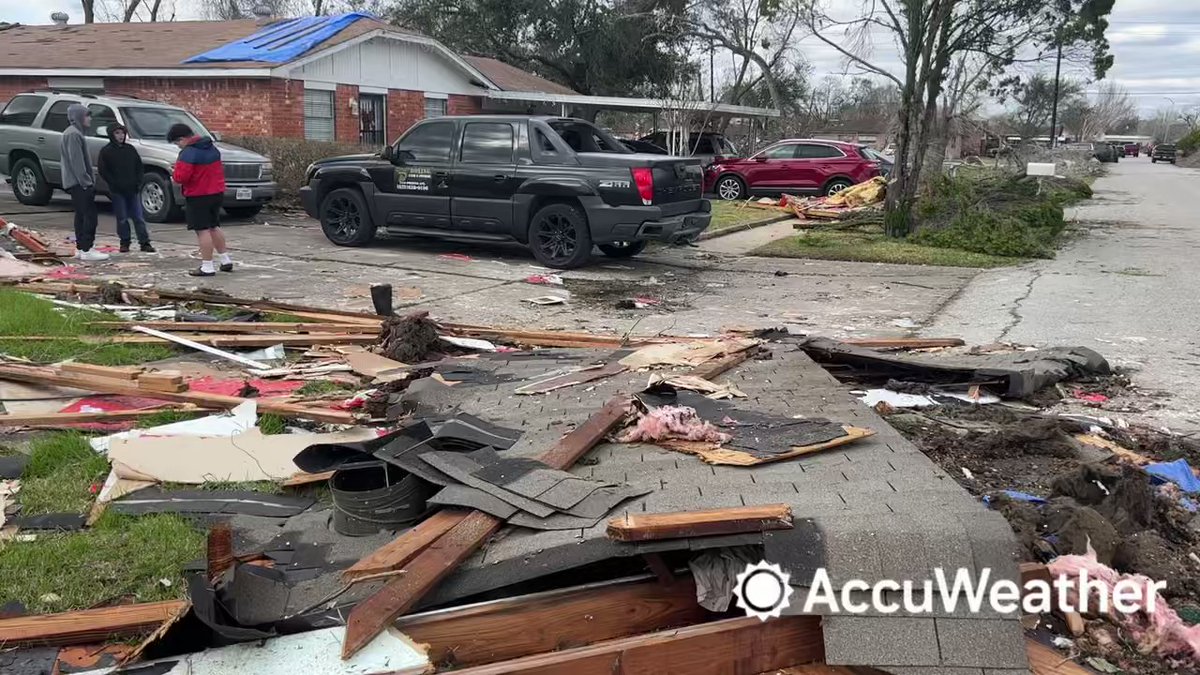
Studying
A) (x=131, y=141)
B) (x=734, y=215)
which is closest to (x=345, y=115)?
(x=131, y=141)

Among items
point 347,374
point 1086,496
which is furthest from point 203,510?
point 1086,496

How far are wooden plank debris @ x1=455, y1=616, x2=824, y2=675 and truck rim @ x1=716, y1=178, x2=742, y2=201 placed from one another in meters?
21.8

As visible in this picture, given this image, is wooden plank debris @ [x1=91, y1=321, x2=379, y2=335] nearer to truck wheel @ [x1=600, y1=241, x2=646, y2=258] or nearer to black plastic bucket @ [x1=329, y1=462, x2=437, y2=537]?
black plastic bucket @ [x1=329, y1=462, x2=437, y2=537]

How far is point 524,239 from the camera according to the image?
1228 centimetres

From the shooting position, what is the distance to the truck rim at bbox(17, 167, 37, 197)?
16531 mm

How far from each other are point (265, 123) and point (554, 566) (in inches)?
743

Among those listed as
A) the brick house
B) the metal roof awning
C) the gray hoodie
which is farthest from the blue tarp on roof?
the gray hoodie

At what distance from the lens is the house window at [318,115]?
20.7 metres

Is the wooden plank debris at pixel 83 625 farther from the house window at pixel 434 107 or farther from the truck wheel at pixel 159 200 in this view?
the house window at pixel 434 107

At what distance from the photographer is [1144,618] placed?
128 inches

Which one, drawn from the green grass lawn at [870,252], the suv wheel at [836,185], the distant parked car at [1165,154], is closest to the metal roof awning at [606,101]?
the suv wheel at [836,185]

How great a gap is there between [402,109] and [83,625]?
21.8 meters

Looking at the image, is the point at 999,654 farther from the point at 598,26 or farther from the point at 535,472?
the point at 598,26

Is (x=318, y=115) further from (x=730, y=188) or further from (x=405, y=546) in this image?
(x=405, y=546)
